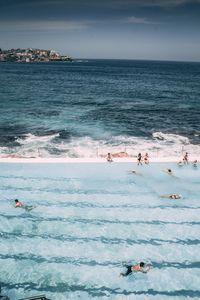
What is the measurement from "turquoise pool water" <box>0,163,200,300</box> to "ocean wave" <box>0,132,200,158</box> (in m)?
6.79

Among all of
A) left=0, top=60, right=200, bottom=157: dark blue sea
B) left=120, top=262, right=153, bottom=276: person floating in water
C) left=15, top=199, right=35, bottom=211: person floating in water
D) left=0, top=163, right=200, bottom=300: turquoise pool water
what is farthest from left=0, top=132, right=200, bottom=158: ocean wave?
left=120, top=262, right=153, bottom=276: person floating in water

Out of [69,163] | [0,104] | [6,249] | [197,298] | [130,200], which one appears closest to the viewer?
[197,298]

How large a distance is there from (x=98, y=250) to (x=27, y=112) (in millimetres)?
37943

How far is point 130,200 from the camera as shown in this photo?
707 inches

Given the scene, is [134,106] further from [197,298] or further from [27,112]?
[197,298]

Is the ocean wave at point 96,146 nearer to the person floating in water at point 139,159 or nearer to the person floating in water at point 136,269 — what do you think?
the person floating in water at point 139,159

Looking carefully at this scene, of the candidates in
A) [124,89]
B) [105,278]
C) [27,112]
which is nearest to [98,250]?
[105,278]

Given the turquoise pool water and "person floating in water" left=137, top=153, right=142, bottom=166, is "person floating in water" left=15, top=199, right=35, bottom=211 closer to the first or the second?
the turquoise pool water

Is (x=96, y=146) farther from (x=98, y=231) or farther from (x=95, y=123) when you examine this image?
(x=98, y=231)

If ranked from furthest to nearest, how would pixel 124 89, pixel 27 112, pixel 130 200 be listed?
1. pixel 124 89
2. pixel 27 112
3. pixel 130 200

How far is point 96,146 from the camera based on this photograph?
101 feet

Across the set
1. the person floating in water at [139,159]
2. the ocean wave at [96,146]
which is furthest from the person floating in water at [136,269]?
the ocean wave at [96,146]

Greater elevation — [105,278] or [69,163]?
[69,163]

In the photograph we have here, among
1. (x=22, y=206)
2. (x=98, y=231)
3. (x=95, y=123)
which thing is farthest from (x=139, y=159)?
(x=95, y=123)
